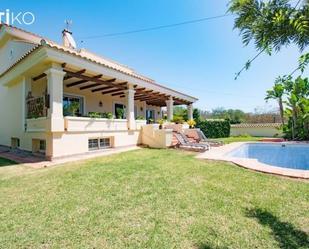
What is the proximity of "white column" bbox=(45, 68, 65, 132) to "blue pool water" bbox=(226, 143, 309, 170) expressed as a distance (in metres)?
9.76

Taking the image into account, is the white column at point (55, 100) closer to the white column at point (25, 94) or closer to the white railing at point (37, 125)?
the white railing at point (37, 125)

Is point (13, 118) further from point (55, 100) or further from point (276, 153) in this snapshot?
point (276, 153)

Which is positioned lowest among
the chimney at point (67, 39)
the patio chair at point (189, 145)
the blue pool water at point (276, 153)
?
the blue pool water at point (276, 153)

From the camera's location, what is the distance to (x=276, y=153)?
53.1ft

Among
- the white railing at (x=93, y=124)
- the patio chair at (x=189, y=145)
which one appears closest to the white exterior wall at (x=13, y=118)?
the white railing at (x=93, y=124)

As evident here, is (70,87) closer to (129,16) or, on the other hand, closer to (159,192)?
(129,16)

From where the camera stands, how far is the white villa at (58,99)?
411 inches

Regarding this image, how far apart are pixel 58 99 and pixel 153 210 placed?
7.91 meters

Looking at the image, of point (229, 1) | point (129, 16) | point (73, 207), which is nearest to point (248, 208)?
point (73, 207)

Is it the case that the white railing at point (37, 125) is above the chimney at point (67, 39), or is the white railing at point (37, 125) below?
below

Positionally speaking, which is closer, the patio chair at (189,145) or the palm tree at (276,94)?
the patio chair at (189,145)
